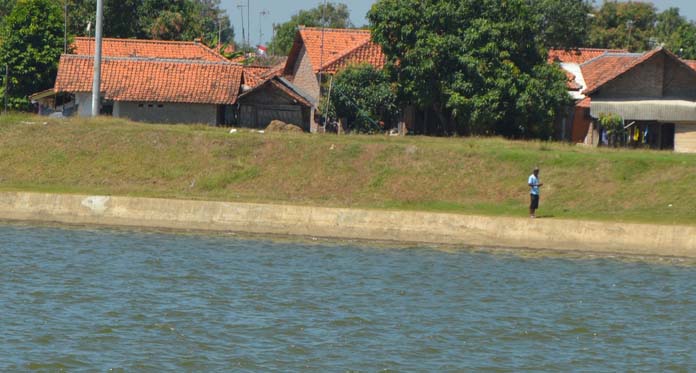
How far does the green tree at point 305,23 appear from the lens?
112 metres

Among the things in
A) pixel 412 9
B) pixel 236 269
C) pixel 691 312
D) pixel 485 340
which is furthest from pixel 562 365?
pixel 412 9

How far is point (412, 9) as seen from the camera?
48.7 metres

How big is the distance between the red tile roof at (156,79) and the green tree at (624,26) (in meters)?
42.2

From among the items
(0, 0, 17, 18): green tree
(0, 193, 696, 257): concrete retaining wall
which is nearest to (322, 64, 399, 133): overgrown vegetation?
(0, 193, 696, 257): concrete retaining wall

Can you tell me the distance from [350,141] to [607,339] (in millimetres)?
21496

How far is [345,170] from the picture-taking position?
42.0 m

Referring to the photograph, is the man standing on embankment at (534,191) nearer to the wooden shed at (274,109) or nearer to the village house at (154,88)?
the wooden shed at (274,109)

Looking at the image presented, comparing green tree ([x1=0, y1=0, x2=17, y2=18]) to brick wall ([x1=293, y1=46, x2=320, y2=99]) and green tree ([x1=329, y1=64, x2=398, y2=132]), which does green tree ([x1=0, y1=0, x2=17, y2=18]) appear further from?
green tree ([x1=329, y1=64, x2=398, y2=132])

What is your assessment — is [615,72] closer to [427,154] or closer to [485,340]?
[427,154]

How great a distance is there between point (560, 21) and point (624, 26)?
3664cm

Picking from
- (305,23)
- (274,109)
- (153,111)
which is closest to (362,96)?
(274,109)

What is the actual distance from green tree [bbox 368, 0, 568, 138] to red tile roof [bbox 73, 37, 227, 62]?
15.1 metres

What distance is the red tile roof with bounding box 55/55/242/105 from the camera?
51344mm

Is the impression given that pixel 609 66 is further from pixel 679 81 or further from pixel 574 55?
pixel 574 55
